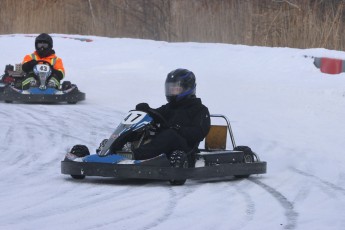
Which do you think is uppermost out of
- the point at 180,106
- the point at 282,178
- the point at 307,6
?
the point at 307,6

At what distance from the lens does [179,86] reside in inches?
344

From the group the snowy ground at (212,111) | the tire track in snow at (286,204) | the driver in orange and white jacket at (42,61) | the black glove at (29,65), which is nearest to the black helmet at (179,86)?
the snowy ground at (212,111)

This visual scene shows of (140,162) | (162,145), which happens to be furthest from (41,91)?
(140,162)

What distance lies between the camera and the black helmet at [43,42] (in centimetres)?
1666

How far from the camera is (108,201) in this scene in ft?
23.2

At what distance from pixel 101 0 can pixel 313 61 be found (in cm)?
1043

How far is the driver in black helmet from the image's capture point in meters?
8.16

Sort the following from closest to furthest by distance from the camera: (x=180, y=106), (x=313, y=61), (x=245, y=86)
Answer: (x=180, y=106), (x=245, y=86), (x=313, y=61)

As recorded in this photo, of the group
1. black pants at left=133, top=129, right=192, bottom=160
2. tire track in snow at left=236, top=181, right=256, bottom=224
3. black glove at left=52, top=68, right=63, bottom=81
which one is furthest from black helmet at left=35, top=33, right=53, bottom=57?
tire track in snow at left=236, top=181, right=256, bottom=224

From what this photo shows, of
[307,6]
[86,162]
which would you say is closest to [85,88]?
[307,6]

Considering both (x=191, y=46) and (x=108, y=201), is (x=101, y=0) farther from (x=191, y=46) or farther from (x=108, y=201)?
(x=108, y=201)

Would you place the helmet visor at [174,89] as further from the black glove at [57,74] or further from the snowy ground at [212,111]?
the black glove at [57,74]

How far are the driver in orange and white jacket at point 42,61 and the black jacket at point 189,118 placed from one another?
794cm

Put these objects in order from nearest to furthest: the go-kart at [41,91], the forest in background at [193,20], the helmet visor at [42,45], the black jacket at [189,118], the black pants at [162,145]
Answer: the black pants at [162,145], the black jacket at [189,118], the go-kart at [41,91], the helmet visor at [42,45], the forest in background at [193,20]
